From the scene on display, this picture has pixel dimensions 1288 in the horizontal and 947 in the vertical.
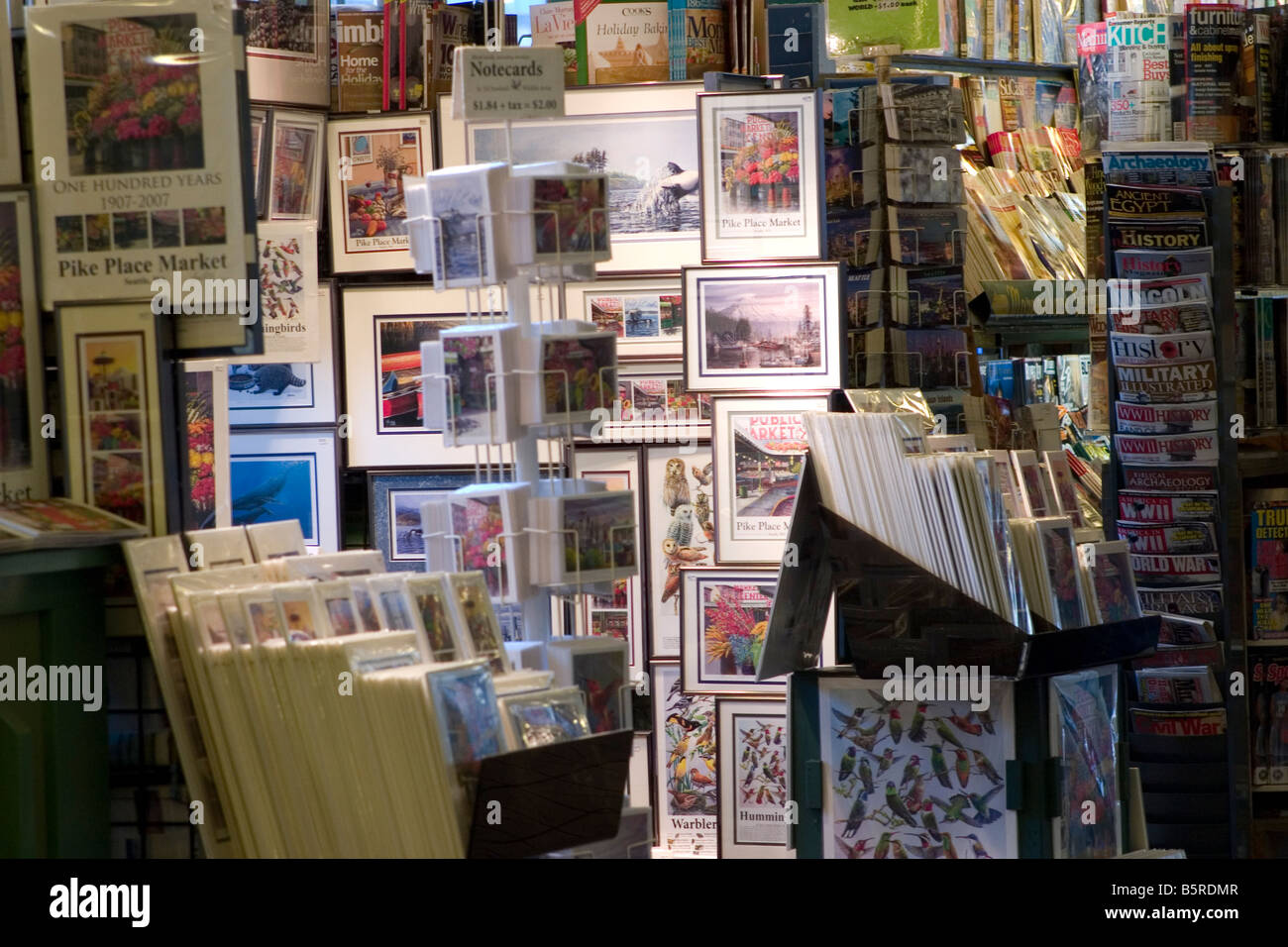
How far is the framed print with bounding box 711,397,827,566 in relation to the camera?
16.6ft

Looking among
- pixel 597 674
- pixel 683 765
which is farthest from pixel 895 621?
pixel 683 765

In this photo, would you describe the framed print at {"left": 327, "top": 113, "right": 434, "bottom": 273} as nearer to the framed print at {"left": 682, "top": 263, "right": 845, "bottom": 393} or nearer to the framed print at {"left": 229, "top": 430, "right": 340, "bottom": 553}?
the framed print at {"left": 229, "top": 430, "right": 340, "bottom": 553}

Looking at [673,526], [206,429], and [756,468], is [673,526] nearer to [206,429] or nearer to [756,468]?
[756,468]

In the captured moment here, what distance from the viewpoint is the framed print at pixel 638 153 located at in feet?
17.6

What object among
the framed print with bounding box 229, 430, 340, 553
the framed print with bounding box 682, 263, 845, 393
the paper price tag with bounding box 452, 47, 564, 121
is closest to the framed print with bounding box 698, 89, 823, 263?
the framed print with bounding box 682, 263, 845, 393

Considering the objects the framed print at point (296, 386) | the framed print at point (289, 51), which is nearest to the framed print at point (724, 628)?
the framed print at point (296, 386)

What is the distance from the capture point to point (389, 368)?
5.64 m

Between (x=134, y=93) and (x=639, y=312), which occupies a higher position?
(x=134, y=93)

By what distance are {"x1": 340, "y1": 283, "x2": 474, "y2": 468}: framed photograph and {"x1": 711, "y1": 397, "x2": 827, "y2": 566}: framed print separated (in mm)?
994

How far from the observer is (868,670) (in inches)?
152

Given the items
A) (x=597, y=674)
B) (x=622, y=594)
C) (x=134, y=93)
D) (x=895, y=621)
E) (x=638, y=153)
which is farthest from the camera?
(x=622, y=594)

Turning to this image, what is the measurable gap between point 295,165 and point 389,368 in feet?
2.46

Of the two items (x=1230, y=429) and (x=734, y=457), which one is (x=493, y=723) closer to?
(x=734, y=457)
